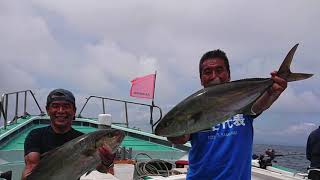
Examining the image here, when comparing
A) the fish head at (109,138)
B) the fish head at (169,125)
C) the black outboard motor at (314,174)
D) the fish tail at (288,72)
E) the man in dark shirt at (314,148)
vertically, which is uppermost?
the fish tail at (288,72)

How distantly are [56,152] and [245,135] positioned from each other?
158cm

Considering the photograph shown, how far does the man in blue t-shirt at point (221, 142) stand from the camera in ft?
11.8

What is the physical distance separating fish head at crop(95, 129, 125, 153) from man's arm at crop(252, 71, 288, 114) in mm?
1128

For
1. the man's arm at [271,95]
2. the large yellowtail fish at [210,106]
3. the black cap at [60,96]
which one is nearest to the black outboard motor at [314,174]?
the man's arm at [271,95]

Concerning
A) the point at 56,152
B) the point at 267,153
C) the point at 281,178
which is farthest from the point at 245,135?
the point at 267,153

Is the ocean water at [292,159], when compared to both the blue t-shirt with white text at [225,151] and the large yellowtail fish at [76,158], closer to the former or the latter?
the blue t-shirt with white text at [225,151]

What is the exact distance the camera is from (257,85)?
3.28 metres

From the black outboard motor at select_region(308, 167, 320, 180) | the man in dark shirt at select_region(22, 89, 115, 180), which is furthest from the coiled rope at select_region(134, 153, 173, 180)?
the man in dark shirt at select_region(22, 89, 115, 180)

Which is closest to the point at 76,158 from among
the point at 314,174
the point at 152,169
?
the point at 314,174

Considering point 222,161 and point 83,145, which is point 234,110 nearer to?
point 222,161

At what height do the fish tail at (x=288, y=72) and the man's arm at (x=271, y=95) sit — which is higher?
the fish tail at (x=288, y=72)

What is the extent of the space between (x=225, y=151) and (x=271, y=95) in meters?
0.62

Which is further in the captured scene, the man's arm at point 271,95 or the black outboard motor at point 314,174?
the black outboard motor at point 314,174

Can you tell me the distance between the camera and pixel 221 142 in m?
3.63
